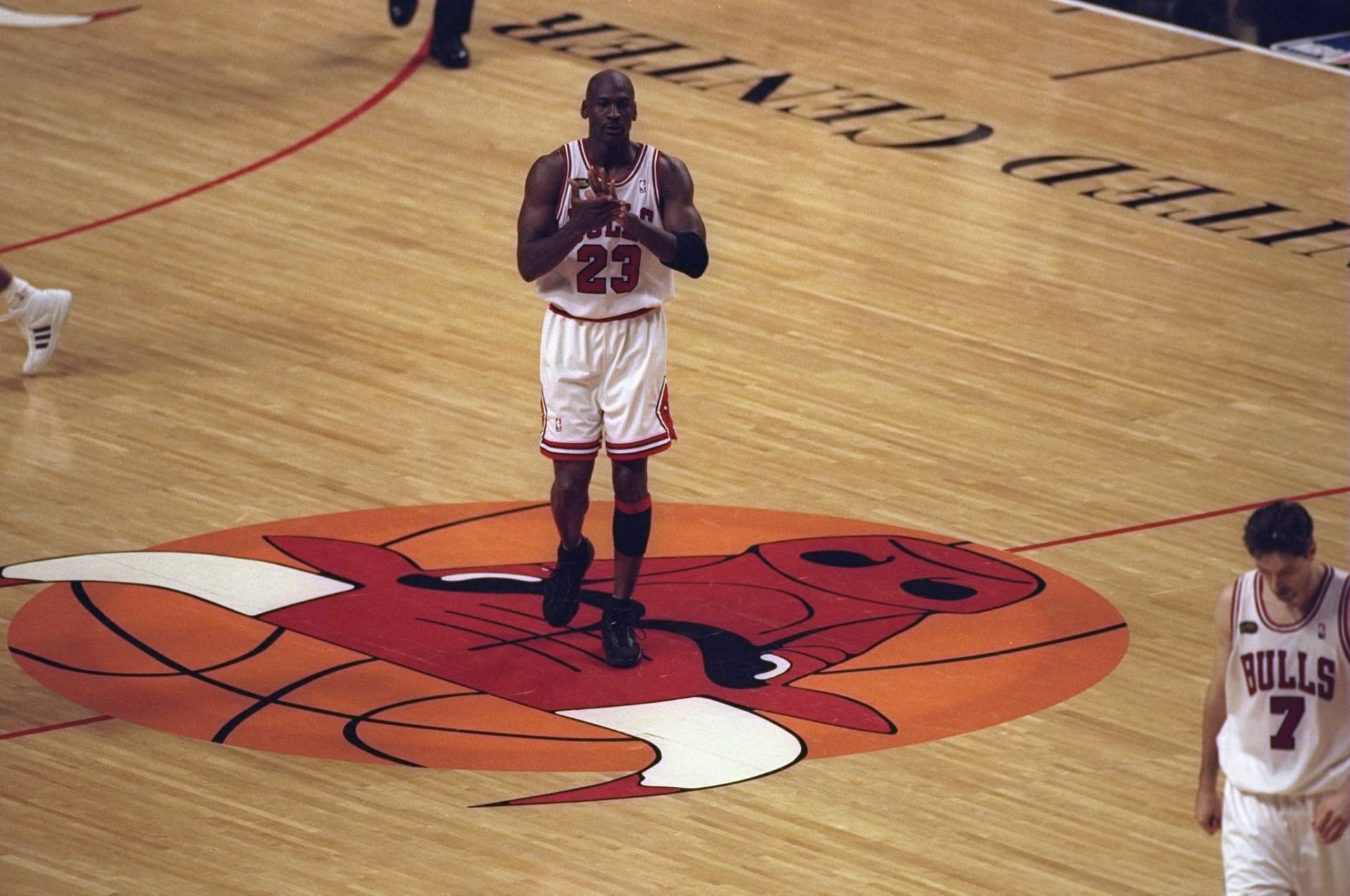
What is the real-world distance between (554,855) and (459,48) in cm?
826

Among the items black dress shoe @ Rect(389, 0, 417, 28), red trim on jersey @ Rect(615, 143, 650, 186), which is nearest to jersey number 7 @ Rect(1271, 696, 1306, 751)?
red trim on jersey @ Rect(615, 143, 650, 186)

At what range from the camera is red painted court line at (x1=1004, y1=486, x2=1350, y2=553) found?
8.23 metres

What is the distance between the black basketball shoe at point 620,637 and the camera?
7090 mm

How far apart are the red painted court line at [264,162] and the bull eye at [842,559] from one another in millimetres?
4480

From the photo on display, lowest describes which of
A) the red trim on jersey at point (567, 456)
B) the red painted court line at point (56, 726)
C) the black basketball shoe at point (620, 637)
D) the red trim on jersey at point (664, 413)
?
the red painted court line at point (56, 726)

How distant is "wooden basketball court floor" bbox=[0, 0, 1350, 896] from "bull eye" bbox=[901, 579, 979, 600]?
49cm

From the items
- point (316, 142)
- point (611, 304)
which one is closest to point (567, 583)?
point (611, 304)

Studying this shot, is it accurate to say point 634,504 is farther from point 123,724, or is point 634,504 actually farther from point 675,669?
point 123,724

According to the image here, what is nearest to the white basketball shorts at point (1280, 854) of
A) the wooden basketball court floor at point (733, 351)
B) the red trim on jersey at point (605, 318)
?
the wooden basketball court floor at point (733, 351)

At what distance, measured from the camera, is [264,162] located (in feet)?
39.0

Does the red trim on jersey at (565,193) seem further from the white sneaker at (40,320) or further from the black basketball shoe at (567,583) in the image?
the white sneaker at (40,320)

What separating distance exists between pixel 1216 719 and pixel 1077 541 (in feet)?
10.8

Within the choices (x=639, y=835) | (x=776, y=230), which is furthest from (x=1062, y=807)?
(x=776, y=230)

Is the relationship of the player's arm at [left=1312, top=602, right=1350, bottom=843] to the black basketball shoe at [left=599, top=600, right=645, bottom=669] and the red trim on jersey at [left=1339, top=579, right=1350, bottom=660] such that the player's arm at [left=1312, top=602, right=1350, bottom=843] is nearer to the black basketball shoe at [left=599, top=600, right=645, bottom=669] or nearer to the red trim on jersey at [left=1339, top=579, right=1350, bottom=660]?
the red trim on jersey at [left=1339, top=579, right=1350, bottom=660]
